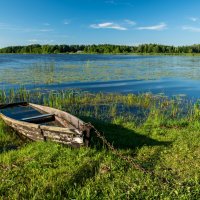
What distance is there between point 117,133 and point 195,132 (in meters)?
2.81

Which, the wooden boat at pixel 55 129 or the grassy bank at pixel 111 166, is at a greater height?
the wooden boat at pixel 55 129

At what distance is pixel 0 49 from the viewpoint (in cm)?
15175

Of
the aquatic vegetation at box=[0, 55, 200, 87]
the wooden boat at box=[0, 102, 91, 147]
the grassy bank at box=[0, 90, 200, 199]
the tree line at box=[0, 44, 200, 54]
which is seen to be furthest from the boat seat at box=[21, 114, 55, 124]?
the tree line at box=[0, 44, 200, 54]

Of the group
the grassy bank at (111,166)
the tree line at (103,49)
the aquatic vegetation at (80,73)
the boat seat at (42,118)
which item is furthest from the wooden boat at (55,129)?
the tree line at (103,49)

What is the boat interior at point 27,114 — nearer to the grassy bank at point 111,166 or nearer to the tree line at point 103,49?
the grassy bank at point 111,166

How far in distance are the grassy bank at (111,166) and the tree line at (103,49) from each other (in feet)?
404

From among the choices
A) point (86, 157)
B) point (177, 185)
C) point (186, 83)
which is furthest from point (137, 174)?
point (186, 83)

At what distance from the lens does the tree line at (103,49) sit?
424ft

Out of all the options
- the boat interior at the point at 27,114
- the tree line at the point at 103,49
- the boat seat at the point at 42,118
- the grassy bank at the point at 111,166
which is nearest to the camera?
the grassy bank at the point at 111,166

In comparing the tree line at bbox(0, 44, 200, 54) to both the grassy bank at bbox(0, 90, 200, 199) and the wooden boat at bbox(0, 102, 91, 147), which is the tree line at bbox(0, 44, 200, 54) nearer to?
the grassy bank at bbox(0, 90, 200, 199)

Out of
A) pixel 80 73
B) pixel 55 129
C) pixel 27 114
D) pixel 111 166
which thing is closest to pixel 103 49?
pixel 80 73

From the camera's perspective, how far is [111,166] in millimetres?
6309

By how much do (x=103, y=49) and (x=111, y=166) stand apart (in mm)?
136556

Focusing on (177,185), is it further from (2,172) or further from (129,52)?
(129,52)
